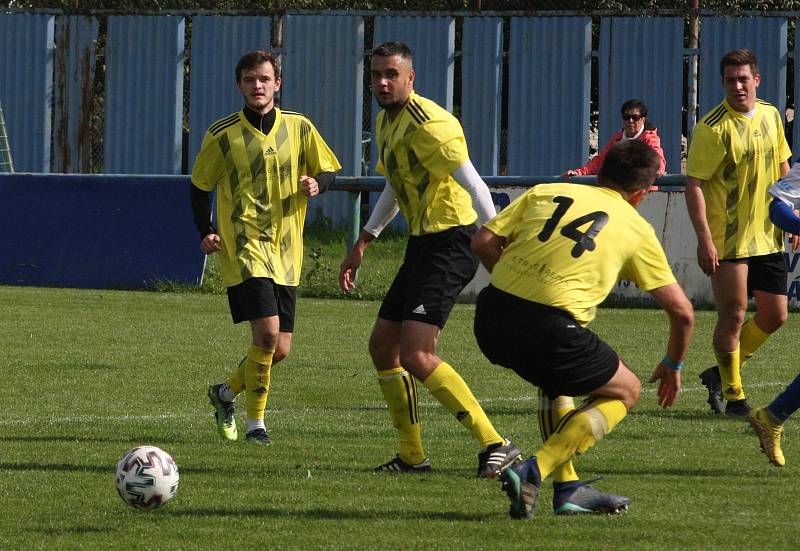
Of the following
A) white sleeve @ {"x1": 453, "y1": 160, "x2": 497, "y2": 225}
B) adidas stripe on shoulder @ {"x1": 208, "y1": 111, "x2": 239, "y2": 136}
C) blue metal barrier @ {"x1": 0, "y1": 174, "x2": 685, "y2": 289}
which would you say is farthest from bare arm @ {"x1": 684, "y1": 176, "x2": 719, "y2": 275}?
blue metal barrier @ {"x1": 0, "y1": 174, "x2": 685, "y2": 289}

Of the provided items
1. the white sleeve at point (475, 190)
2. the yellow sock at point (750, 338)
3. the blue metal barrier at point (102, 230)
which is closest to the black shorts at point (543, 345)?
the white sleeve at point (475, 190)

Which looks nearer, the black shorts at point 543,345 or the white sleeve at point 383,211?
the black shorts at point 543,345

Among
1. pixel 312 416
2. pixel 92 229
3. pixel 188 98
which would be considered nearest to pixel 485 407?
pixel 312 416

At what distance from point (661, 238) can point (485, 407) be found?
7.03m

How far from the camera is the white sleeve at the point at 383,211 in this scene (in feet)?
24.3

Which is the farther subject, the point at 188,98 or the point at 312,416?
the point at 188,98

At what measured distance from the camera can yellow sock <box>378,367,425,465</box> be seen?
279 inches

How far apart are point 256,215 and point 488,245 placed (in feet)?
8.10

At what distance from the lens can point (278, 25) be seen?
954 inches

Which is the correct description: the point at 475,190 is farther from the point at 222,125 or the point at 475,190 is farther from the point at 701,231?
the point at 701,231

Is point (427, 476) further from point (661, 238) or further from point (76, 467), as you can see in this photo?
point (661, 238)

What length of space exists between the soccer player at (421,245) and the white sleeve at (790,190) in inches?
53.8

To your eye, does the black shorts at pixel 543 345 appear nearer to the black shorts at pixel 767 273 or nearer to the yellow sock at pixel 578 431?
the yellow sock at pixel 578 431

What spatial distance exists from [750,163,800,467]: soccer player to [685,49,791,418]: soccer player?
161 centimetres
